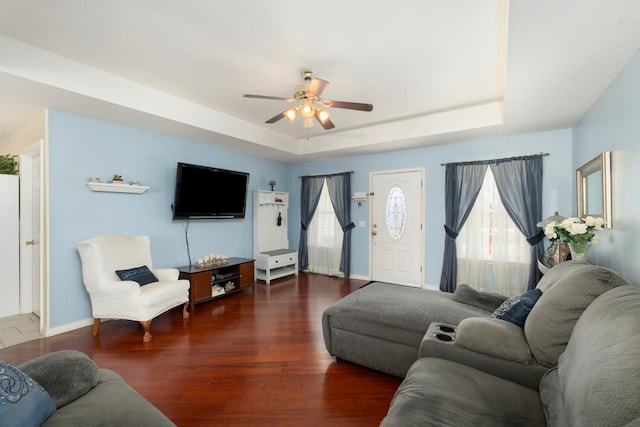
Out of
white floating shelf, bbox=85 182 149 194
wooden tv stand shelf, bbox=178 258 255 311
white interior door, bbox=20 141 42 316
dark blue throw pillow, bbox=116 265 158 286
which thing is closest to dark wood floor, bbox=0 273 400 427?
wooden tv stand shelf, bbox=178 258 255 311

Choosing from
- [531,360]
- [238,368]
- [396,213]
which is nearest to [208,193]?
[238,368]

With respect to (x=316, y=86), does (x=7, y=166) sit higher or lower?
lower

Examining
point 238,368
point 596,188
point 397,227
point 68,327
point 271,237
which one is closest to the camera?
point 238,368

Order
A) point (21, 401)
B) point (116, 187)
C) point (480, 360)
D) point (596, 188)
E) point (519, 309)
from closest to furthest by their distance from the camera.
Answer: point (21, 401) → point (480, 360) → point (519, 309) → point (596, 188) → point (116, 187)

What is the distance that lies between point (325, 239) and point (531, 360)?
4.44 metres

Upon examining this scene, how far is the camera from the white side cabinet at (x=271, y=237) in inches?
208

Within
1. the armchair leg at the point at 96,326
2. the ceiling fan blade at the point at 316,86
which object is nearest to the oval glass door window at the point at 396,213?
the ceiling fan blade at the point at 316,86

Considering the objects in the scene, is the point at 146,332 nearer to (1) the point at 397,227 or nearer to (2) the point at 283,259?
(2) the point at 283,259

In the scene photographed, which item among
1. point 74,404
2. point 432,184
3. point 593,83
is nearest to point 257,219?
point 432,184

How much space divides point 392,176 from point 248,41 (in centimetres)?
339

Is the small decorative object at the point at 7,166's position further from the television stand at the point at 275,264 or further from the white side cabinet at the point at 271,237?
the television stand at the point at 275,264

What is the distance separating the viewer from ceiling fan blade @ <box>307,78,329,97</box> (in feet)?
8.03

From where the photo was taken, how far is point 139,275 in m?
3.21

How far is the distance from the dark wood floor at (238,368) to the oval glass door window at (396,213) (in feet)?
6.81
